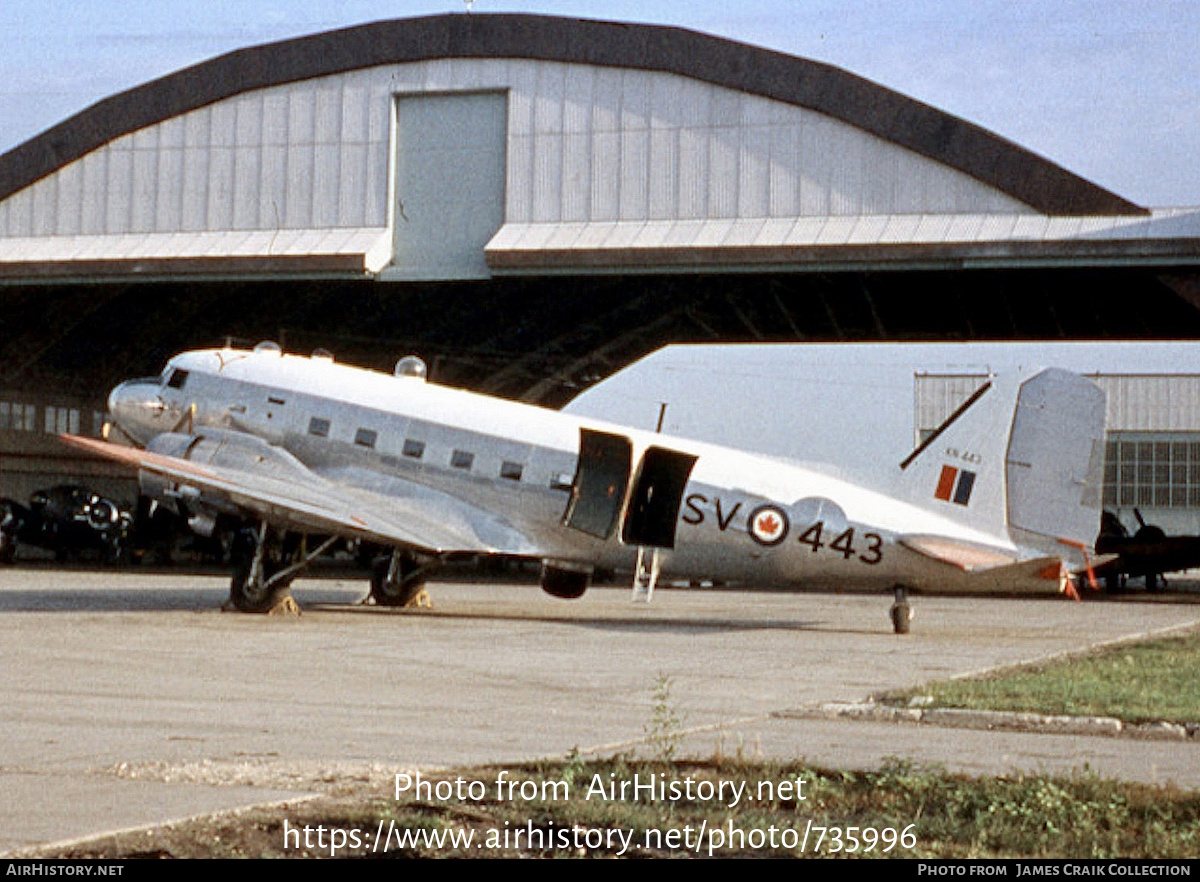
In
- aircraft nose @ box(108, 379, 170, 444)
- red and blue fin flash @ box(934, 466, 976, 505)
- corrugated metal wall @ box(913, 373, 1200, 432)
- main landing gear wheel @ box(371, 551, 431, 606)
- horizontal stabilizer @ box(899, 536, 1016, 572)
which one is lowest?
main landing gear wheel @ box(371, 551, 431, 606)

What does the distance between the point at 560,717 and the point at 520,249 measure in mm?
29899

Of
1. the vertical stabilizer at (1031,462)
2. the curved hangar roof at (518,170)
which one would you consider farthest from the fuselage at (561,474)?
the curved hangar roof at (518,170)

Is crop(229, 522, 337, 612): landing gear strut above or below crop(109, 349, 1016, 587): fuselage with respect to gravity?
below

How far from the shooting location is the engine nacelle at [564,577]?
29188mm

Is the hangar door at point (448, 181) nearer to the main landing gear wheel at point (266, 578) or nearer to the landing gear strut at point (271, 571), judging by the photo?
the landing gear strut at point (271, 571)

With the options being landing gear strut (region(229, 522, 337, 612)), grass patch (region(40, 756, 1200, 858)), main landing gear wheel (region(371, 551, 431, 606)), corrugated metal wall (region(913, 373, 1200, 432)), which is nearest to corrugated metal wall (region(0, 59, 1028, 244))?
main landing gear wheel (region(371, 551, 431, 606))

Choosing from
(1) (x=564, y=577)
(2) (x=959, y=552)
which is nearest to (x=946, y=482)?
(2) (x=959, y=552)

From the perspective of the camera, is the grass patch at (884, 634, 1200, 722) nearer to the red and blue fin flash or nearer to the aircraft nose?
the red and blue fin flash

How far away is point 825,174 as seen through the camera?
137 feet

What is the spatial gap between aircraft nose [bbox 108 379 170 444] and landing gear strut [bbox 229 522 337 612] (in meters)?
3.92

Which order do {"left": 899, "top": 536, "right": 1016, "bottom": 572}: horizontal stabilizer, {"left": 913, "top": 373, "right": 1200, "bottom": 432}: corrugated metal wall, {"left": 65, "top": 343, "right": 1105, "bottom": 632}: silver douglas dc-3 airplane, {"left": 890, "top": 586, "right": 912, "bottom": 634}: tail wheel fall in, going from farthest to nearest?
{"left": 913, "top": 373, "right": 1200, "bottom": 432}: corrugated metal wall → {"left": 890, "top": 586, "right": 912, "bottom": 634}: tail wheel → {"left": 65, "top": 343, "right": 1105, "bottom": 632}: silver douglas dc-3 airplane → {"left": 899, "top": 536, "right": 1016, "bottom": 572}: horizontal stabilizer

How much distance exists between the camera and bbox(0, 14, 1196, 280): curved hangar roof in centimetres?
4091

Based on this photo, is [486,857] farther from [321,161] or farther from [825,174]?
[321,161]

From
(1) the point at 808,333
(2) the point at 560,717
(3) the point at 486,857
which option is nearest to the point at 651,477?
(2) the point at 560,717
